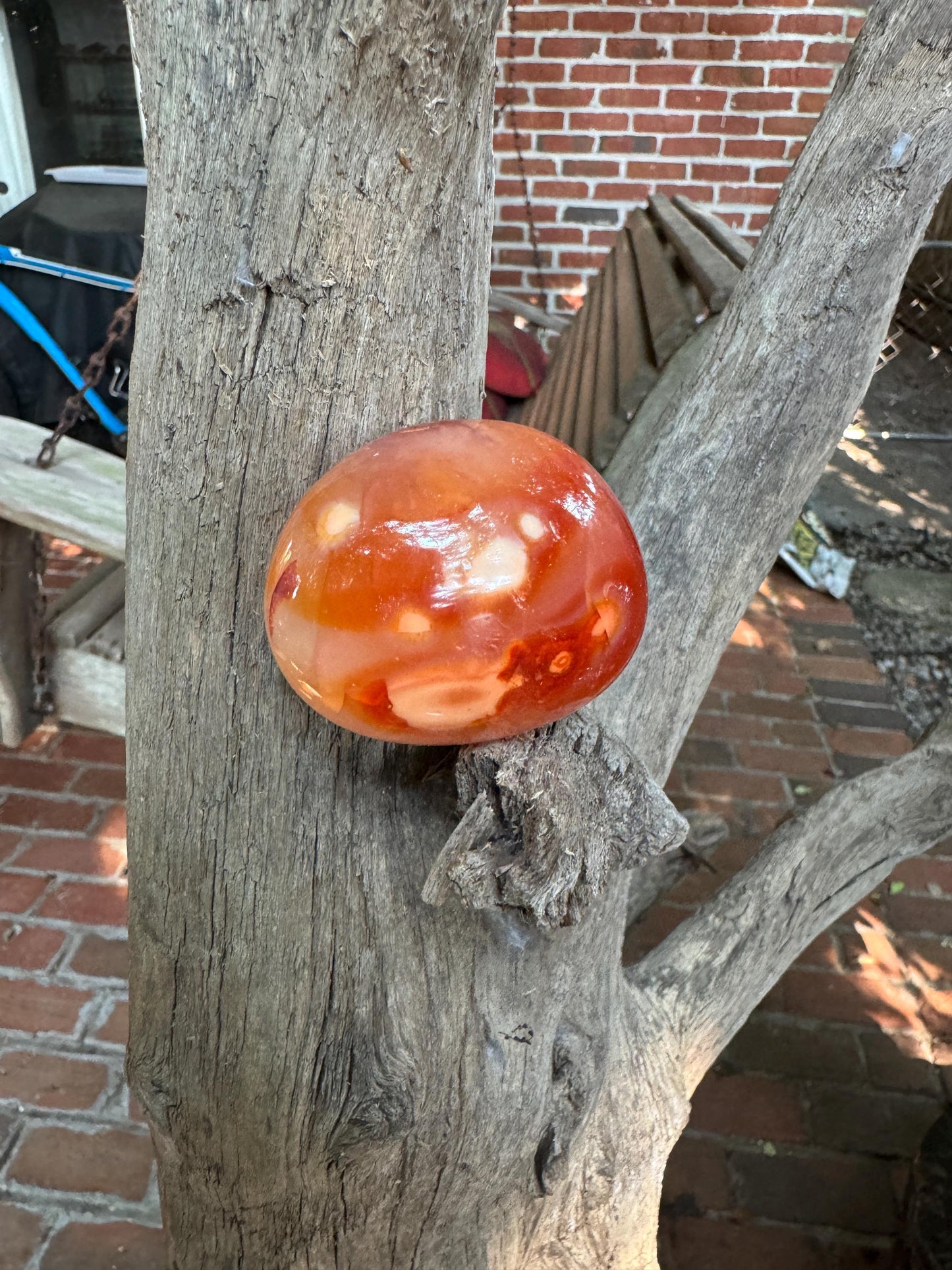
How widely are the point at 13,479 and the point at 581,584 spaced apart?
6.47 ft

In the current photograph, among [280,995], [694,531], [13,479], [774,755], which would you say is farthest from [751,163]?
[280,995]

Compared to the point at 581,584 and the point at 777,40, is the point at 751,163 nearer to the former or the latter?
the point at 777,40

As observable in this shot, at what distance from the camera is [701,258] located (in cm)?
235

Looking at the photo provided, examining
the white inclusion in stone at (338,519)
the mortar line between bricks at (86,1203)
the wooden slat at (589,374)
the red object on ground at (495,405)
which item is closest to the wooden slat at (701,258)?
the wooden slat at (589,374)

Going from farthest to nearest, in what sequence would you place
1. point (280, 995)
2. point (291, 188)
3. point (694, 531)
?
point (694, 531), point (280, 995), point (291, 188)

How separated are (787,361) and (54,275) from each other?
3.01m

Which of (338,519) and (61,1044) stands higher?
(338,519)

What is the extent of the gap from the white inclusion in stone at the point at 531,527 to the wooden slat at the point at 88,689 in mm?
2279

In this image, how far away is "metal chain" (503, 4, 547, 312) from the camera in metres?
3.86

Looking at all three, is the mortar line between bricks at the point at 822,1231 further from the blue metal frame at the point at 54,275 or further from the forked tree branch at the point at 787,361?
the blue metal frame at the point at 54,275

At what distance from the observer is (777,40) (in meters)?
3.87

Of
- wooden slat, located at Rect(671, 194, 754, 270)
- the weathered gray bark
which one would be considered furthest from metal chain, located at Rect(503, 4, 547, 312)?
the weathered gray bark

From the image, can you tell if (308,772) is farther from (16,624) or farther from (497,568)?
(16,624)

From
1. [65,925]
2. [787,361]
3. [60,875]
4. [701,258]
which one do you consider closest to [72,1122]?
[65,925]
